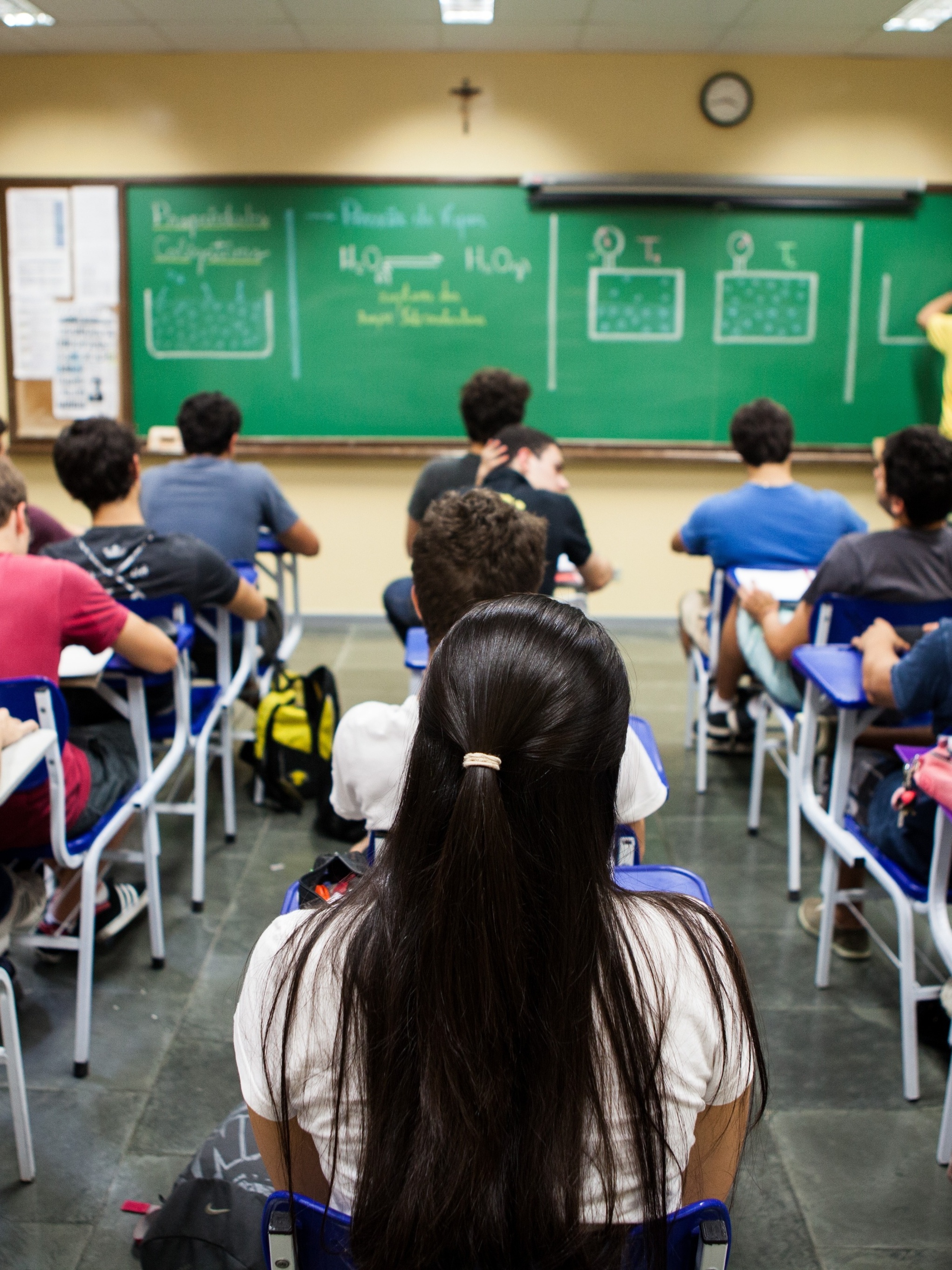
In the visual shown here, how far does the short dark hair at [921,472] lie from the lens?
2324 millimetres

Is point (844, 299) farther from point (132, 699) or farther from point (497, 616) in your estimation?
point (497, 616)

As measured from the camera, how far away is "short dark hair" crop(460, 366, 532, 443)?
10.9 ft

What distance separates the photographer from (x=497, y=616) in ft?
2.87

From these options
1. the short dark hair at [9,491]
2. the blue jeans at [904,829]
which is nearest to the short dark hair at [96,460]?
the short dark hair at [9,491]

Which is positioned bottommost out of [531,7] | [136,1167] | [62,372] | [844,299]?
[136,1167]

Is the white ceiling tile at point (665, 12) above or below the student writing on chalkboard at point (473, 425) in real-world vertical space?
above

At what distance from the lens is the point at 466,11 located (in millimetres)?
3984

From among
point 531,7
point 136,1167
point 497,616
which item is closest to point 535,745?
point 497,616

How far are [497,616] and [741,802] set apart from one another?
271 cm

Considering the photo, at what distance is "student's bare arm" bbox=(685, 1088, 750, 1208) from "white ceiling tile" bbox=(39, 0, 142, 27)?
14.4 feet

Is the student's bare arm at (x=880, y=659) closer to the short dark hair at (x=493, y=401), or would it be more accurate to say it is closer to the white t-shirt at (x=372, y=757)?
the white t-shirt at (x=372, y=757)

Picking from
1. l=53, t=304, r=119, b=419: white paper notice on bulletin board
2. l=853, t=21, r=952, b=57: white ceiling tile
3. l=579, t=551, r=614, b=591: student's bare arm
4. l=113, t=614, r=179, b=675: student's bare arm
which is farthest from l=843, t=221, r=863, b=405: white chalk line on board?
l=113, t=614, r=179, b=675: student's bare arm

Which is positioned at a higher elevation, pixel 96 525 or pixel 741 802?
pixel 96 525

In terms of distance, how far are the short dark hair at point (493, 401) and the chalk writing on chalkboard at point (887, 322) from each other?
2.28 meters
